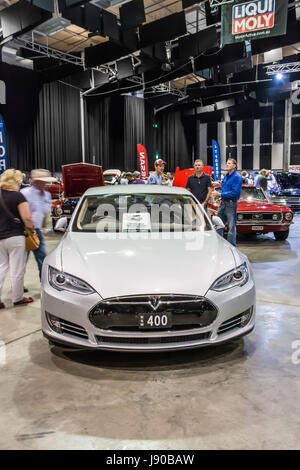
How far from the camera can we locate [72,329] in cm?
270

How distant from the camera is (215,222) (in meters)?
4.18

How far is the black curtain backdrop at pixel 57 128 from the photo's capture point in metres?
20.3

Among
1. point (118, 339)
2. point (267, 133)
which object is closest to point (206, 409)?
point (118, 339)

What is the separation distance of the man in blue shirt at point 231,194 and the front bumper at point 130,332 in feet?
13.3

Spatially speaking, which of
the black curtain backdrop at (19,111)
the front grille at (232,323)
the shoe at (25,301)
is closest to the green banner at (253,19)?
the shoe at (25,301)

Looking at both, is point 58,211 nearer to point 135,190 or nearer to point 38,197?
point 38,197

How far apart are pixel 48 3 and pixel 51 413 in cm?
1036

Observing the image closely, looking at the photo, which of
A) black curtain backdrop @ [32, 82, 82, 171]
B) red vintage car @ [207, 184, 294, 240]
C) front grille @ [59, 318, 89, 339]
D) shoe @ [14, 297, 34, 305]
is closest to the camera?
front grille @ [59, 318, 89, 339]

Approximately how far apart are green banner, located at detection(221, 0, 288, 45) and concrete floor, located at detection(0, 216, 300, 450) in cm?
761

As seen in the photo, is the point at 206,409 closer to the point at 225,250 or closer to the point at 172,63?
the point at 225,250

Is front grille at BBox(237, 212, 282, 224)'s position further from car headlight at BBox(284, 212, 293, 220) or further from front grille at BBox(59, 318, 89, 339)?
front grille at BBox(59, 318, 89, 339)

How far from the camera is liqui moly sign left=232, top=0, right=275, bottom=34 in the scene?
8.66 metres

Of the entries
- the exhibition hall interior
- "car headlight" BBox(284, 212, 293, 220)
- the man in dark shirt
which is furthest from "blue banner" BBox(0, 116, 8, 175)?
"car headlight" BBox(284, 212, 293, 220)

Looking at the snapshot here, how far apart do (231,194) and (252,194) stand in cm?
276
